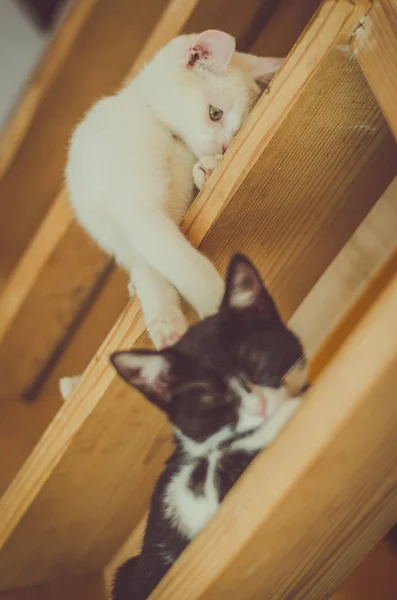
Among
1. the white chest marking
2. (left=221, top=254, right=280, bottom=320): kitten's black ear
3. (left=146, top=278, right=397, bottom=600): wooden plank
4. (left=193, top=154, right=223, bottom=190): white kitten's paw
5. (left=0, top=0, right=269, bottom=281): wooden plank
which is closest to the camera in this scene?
(left=146, top=278, right=397, bottom=600): wooden plank

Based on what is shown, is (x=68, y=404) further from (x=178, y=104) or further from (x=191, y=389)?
(x=178, y=104)

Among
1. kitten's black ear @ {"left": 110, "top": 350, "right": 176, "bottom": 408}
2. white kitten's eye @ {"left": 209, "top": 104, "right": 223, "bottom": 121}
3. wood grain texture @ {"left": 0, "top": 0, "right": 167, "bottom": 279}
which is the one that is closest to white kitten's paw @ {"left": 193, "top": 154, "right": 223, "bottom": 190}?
white kitten's eye @ {"left": 209, "top": 104, "right": 223, "bottom": 121}

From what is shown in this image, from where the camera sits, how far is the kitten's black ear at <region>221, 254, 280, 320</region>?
0.74 metres

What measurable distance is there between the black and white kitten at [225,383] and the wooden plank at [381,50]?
0.30 meters

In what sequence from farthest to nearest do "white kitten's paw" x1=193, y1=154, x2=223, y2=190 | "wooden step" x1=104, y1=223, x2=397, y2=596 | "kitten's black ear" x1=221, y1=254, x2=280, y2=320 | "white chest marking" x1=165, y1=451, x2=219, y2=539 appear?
"wooden step" x1=104, y1=223, x2=397, y2=596, "white kitten's paw" x1=193, y1=154, x2=223, y2=190, "white chest marking" x1=165, y1=451, x2=219, y2=539, "kitten's black ear" x1=221, y1=254, x2=280, y2=320

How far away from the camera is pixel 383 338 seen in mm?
472

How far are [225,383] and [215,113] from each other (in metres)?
0.63

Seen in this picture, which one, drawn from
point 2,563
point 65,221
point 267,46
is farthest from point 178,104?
point 2,563

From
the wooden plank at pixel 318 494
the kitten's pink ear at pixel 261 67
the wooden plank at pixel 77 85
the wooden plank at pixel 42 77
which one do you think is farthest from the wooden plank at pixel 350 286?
the wooden plank at pixel 42 77

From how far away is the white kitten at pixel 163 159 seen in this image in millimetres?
859

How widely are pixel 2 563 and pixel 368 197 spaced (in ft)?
3.86

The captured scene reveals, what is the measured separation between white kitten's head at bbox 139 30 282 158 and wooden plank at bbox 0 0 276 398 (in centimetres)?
24

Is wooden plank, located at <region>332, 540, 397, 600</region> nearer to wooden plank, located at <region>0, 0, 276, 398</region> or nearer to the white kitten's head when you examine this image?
the white kitten's head

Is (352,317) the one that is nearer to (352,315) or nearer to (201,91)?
(352,315)
